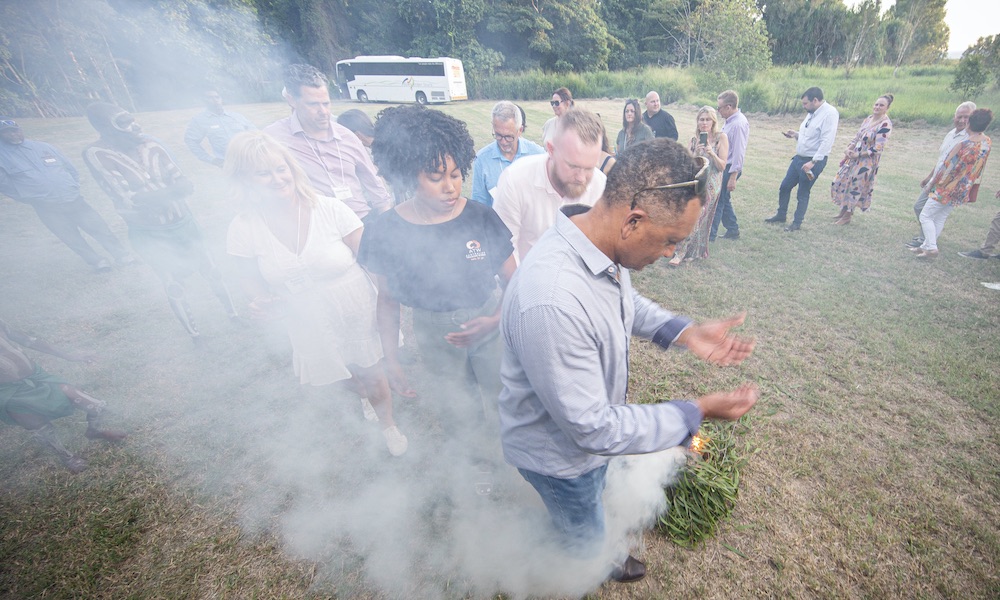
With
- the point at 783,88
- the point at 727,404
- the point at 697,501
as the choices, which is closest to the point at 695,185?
the point at 727,404

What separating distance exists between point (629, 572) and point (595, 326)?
62.3 inches

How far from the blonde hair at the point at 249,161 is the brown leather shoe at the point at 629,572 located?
9.07 ft

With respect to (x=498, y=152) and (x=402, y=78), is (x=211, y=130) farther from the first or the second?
(x=402, y=78)

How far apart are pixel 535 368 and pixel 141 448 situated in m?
3.40

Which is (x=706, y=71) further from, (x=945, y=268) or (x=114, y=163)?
(x=114, y=163)

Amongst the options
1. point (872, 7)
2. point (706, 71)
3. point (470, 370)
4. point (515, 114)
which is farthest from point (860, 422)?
point (872, 7)

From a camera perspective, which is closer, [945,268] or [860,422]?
[860,422]

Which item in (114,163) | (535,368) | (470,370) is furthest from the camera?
(114,163)

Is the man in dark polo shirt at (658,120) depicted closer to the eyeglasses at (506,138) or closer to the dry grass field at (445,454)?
the dry grass field at (445,454)

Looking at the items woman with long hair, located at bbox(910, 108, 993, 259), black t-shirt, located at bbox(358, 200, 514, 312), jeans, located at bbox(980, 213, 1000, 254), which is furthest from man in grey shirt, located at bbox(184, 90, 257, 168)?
jeans, located at bbox(980, 213, 1000, 254)

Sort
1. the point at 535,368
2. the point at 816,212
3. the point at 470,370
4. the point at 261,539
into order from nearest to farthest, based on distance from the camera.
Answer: the point at 535,368, the point at 261,539, the point at 470,370, the point at 816,212

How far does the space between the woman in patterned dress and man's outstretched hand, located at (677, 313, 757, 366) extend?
619cm

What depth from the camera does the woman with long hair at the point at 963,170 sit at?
462 cm

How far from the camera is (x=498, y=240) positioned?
7.59 feet
